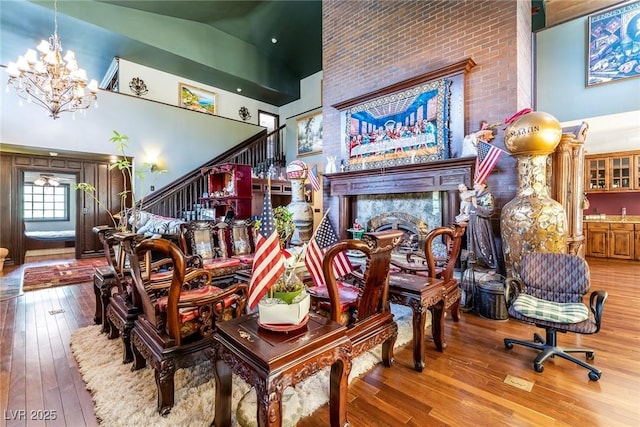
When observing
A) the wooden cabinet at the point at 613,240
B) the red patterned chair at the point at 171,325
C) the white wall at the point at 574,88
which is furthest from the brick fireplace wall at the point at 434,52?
the wooden cabinet at the point at 613,240

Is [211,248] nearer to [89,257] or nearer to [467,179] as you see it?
[467,179]

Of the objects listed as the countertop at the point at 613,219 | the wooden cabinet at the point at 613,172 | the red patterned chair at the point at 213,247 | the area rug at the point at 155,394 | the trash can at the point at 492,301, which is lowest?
the area rug at the point at 155,394

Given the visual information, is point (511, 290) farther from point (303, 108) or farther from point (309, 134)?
point (303, 108)

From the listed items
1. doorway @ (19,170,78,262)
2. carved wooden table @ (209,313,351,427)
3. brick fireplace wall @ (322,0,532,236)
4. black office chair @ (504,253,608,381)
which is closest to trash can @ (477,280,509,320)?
black office chair @ (504,253,608,381)

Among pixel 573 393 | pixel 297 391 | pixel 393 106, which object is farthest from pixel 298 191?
pixel 573 393

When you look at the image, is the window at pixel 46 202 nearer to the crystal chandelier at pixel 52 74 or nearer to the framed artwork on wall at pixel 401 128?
the crystal chandelier at pixel 52 74

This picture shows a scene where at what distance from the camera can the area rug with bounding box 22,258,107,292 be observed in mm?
4535

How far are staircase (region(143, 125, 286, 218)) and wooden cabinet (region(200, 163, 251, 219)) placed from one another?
0.52 metres

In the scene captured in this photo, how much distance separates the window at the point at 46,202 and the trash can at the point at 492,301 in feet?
39.8

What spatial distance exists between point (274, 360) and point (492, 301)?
112 inches

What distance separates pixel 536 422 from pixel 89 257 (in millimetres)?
8878

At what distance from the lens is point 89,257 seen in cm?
702

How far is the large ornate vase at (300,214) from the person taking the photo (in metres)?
5.95

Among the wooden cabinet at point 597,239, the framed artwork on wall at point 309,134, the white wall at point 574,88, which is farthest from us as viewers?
the framed artwork on wall at point 309,134
